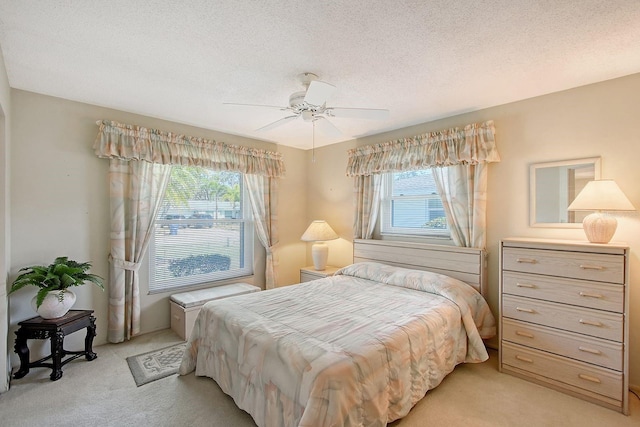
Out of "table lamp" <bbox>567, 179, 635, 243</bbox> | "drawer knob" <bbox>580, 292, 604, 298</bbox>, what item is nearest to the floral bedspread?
"drawer knob" <bbox>580, 292, 604, 298</bbox>

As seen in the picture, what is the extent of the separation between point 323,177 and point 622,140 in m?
3.39

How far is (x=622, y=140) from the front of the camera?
2.38m

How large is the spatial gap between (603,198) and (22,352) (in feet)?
15.6

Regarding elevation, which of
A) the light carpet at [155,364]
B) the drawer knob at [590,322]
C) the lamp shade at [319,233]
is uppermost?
the lamp shade at [319,233]

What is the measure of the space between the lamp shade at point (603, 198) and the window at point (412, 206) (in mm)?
1346

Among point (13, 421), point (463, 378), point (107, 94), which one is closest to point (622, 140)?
point (463, 378)

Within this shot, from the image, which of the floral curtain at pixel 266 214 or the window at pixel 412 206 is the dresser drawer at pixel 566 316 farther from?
the floral curtain at pixel 266 214

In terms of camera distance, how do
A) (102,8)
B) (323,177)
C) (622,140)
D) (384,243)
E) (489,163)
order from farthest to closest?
(323,177) → (384,243) → (489,163) → (622,140) → (102,8)

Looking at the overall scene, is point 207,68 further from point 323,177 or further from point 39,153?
point 323,177

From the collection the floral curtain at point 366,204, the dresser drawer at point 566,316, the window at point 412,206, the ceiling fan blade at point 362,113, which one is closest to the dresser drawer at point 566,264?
the dresser drawer at point 566,316

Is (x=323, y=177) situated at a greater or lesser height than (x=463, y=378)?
greater

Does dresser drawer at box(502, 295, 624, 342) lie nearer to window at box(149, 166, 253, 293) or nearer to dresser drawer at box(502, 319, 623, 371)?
dresser drawer at box(502, 319, 623, 371)

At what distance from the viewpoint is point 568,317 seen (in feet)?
7.43

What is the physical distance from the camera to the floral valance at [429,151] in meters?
3.03
